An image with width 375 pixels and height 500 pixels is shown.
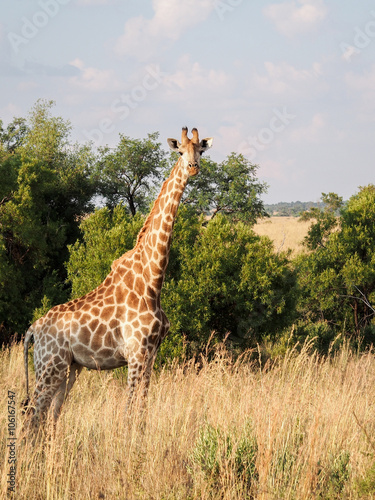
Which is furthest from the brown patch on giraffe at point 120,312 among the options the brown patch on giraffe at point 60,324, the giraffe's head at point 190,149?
the giraffe's head at point 190,149

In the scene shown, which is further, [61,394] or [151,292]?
[151,292]

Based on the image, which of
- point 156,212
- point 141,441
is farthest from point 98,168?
point 141,441

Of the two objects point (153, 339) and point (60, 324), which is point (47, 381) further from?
point (153, 339)

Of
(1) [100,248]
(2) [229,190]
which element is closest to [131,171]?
(2) [229,190]

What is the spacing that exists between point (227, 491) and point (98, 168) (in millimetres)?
17905

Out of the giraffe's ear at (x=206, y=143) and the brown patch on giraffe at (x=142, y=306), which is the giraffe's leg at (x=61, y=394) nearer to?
the brown patch on giraffe at (x=142, y=306)

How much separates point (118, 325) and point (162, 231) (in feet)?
4.36

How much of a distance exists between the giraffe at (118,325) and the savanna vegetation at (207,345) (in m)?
0.43

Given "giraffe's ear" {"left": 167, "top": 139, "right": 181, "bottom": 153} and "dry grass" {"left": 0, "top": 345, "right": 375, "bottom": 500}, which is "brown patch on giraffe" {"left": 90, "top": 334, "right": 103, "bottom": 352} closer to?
"dry grass" {"left": 0, "top": 345, "right": 375, "bottom": 500}

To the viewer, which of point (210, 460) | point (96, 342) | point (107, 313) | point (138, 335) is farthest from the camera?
point (107, 313)

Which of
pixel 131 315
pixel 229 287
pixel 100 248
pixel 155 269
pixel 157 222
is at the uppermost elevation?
pixel 157 222

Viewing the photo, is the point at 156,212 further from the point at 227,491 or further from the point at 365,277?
the point at 365,277

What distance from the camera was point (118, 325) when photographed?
7020 millimetres

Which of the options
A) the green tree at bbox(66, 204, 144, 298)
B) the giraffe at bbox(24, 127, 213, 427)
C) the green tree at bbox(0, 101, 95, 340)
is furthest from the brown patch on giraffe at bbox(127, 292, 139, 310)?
the green tree at bbox(0, 101, 95, 340)
